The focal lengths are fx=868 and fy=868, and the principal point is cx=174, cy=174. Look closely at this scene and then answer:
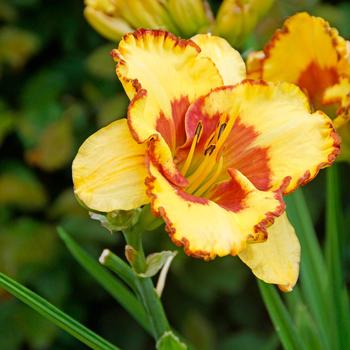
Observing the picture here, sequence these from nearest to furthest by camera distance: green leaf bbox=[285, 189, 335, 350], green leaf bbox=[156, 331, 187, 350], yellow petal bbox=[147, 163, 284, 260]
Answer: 1. yellow petal bbox=[147, 163, 284, 260]
2. green leaf bbox=[156, 331, 187, 350]
3. green leaf bbox=[285, 189, 335, 350]

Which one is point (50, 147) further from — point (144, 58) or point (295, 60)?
point (144, 58)

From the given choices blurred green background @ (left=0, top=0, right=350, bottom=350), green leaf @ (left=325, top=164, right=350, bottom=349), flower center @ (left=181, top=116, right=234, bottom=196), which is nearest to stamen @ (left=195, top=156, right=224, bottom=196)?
flower center @ (left=181, top=116, right=234, bottom=196)

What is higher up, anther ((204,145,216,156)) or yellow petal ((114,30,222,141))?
yellow petal ((114,30,222,141))

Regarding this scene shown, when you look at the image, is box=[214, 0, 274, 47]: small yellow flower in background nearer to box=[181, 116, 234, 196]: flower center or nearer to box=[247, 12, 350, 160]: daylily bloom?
box=[247, 12, 350, 160]: daylily bloom

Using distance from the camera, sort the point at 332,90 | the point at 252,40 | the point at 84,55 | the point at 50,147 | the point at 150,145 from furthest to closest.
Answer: the point at 84,55 < the point at 50,147 < the point at 252,40 < the point at 332,90 < the point at 150,145

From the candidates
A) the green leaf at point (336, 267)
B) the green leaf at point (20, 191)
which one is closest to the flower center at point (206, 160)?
the green leaf at point (336, 267)

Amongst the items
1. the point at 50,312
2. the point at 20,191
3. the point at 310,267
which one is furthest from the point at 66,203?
the point at 50,312

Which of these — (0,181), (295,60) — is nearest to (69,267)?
(0,181)

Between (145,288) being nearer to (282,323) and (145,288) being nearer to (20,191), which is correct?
(282,323)
